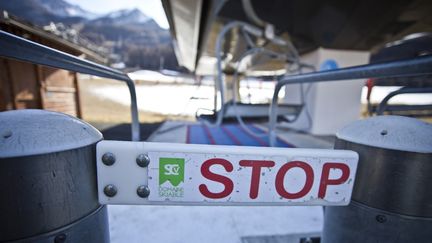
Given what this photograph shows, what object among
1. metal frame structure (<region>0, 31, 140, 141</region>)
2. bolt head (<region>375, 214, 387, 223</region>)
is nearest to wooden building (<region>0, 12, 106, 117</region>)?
metal frame structure (<region>0, 31, 140, 141</region>)

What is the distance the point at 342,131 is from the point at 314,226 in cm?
88

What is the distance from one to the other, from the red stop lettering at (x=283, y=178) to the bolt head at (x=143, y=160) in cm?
35

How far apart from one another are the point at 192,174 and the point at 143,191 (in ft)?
0.43

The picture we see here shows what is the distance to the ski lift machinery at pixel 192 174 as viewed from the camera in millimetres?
433

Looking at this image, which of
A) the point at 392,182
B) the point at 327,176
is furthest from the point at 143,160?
the point at 392,182

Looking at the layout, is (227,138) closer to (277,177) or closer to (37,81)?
(277,177)

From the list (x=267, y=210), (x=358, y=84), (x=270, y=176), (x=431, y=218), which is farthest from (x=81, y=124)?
(x=358, y=84)

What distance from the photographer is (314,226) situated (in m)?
1.28

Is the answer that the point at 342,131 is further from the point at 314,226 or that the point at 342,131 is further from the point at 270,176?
the point at 314,226

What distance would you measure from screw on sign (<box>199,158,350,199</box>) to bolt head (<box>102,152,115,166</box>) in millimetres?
223

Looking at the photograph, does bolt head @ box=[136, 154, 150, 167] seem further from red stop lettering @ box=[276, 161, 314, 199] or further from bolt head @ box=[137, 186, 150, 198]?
red stop lettering @ box=[276, 161, 314, 199]

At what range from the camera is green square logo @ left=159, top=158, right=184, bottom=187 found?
0.51 meters

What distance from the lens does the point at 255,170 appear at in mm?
541

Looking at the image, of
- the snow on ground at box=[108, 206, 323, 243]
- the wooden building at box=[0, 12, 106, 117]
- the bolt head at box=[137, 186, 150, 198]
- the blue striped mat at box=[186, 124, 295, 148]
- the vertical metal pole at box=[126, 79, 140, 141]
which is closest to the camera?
the bolt head at box=[137, 186, 150, 198]
